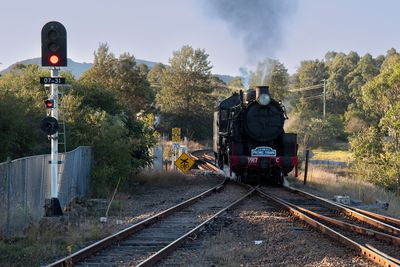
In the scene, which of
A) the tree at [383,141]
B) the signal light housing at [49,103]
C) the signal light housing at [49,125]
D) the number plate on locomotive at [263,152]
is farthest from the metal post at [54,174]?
the tree at [383,141]

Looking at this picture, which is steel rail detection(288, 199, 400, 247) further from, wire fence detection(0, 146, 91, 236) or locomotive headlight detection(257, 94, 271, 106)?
locomotive headlight detection(257, 94, 271, 106)

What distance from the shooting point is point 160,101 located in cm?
7088

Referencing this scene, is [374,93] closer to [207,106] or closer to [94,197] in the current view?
[94,197]

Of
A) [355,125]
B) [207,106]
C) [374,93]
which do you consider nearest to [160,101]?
[207,106]

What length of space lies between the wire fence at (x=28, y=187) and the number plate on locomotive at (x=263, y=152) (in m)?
7.24

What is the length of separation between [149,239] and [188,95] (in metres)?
60.6

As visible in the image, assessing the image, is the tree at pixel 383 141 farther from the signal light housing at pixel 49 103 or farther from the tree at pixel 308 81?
the tree at pixel 308 81

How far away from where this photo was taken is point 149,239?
32.1 ft

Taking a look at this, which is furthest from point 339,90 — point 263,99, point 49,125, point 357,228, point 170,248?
point 170,248

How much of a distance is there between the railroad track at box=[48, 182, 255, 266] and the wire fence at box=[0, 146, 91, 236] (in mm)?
2128

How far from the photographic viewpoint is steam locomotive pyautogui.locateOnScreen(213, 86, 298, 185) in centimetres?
2048

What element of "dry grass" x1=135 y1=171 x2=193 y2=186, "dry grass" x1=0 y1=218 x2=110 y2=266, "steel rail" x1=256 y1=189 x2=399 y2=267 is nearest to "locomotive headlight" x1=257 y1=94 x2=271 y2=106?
"dry grass" x1=135 y1=171 x2=193 y2=186

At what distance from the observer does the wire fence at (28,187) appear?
32.2 ft

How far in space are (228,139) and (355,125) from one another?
5233cm
